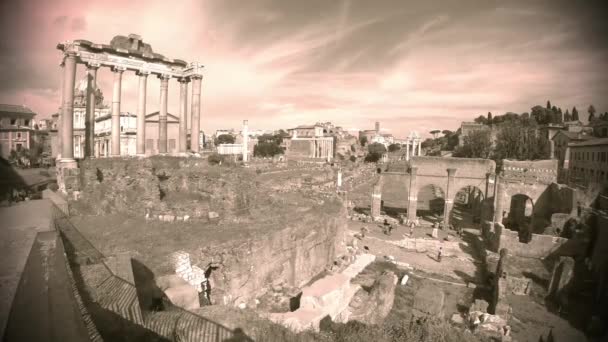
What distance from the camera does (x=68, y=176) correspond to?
17328 millimetres

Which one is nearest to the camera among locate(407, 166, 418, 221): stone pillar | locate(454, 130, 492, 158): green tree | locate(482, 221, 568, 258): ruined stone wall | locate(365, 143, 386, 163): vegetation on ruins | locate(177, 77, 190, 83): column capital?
locate(482, 221, 568, 258): ruined stone wall

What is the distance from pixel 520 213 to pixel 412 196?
8.99 metres

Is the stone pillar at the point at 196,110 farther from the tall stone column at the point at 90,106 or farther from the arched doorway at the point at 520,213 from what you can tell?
the arched doorway at the point at 520,213

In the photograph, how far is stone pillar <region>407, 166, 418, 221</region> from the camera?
1150 inches

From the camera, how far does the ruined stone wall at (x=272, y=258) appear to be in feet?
36.0

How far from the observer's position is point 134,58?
22.5 metres

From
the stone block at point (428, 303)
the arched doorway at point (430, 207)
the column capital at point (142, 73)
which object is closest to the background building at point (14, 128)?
the column capital at point (142, 73)

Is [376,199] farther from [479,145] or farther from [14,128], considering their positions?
[14,128]

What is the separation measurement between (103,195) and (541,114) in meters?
79.1

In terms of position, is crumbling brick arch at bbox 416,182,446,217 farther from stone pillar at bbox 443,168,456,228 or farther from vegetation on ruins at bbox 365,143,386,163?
vegetation on ruins at bbox 365,143,386,163

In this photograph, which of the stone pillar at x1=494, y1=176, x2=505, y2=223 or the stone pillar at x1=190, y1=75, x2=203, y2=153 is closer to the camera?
the stone pillar at x1=494, y1=176, x2=505, y2=223

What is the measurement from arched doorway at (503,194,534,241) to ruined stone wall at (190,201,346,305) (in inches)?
697

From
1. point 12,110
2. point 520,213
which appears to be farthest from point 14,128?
point 520,213

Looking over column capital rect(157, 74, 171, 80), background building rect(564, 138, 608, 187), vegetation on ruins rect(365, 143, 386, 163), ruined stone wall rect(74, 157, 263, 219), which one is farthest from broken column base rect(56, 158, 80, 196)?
vegetation on ruins rect(365, 143, 386, 163)
